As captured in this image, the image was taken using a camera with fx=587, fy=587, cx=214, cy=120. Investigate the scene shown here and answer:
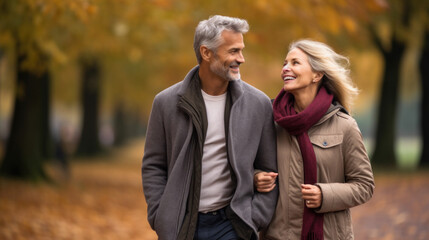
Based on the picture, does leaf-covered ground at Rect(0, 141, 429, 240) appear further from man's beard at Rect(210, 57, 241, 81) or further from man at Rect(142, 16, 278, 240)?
man's beard at Rect(210, 57, 241, 81)

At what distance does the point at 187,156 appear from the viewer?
3512 millimetres

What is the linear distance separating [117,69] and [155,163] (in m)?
20.6

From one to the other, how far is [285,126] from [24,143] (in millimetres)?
11093

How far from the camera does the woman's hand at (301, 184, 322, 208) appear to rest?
3340mm

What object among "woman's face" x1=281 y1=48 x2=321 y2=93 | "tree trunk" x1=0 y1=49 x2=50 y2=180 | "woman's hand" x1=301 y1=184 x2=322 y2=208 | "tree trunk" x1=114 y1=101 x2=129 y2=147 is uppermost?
"woman's face" x1=281 y1=48 x2=321 y2=93

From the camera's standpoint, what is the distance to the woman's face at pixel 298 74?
139 inches

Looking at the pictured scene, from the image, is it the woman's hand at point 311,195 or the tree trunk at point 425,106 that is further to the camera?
the tree trunk at point 425,106

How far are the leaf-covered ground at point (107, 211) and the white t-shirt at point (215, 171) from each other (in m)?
5.24

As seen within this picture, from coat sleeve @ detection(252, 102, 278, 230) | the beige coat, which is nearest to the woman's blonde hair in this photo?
the beige coat

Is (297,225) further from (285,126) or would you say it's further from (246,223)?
(285,126)

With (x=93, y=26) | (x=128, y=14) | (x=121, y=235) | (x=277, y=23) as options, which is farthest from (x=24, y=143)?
(x=277, y=23)

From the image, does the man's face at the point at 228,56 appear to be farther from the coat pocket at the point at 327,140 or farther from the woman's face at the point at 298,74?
the coat pocket at the point at 327,140

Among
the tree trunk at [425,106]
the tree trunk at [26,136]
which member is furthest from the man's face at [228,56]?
the tree trunk at [425,106]

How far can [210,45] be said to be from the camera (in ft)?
11.6
